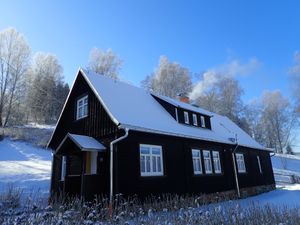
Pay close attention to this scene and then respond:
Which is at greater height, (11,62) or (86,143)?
(11,62)

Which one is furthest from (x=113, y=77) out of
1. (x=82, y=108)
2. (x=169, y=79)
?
(x=82, y=108)

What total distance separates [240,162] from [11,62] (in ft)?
92.2

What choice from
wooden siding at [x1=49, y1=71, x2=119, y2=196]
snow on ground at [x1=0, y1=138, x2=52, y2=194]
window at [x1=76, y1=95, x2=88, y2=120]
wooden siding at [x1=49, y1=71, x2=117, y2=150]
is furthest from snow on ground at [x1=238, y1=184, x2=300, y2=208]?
snow on ground at [x1=0, y1=138, x2=52, y2=194]

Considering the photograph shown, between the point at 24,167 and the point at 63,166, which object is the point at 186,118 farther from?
the point at 24,167

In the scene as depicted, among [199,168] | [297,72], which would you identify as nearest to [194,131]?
[199,168]

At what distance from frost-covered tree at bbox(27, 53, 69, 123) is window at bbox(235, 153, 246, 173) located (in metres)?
29.0

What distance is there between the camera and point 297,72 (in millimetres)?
31578

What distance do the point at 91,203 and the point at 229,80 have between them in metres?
33.3

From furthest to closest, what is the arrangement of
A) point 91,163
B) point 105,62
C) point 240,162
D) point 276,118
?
point 276,118 → point 105,62 → point 240,162 → point 91,163

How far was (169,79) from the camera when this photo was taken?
3622cm

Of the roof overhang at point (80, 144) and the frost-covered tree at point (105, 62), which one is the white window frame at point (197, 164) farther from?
the frost-covered tree at point (105, 62)

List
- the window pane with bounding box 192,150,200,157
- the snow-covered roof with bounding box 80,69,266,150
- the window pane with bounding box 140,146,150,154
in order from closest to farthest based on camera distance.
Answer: the snow-covered roof with bounding box 80,69,266,150 < the window pane with bounding box 140,146,150,154 < the window pane with bounding box 192,150,200,157

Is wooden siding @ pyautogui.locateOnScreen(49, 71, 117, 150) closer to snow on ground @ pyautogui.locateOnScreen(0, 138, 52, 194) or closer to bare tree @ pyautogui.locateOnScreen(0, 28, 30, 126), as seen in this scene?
snow on ground @ pyautogui.locateOnScreen(0, 138, 52, 194)

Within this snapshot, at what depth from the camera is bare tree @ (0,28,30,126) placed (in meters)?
30.1
